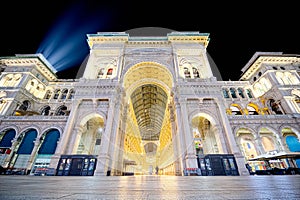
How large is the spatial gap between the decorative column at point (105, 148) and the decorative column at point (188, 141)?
7.07m

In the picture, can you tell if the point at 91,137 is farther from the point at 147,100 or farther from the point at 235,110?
the point at 235,110

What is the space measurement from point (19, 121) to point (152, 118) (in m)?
25.5

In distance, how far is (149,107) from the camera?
3039cm

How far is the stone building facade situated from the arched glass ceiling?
0.47 m

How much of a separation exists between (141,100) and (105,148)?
1554 centimetres

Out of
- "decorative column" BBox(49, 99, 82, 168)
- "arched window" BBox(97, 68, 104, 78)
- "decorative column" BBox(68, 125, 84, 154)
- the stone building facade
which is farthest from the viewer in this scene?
"arched window" BBox(97, 68, 104, 78)

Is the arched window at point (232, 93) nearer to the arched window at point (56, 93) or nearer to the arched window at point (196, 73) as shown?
the arched window at point (196, 73)

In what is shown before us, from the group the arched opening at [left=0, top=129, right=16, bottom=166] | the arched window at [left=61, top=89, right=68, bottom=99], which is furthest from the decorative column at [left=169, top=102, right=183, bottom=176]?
the arched window at [left=61, top=89, right=68, bottom=99]

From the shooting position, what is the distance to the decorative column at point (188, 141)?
11309mm

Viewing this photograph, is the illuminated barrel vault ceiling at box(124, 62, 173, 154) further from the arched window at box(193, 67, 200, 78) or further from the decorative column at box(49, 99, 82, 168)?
the decorative column at box(49, 99, 82, 168)

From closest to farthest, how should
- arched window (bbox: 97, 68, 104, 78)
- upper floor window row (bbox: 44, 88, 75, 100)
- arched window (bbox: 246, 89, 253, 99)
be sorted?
arched window (bbox: 97, 68, 104, 78), arched window (bbox: 246, 89, 253, 99), upper floor window row (bbox: 44, 88, 75, 100)

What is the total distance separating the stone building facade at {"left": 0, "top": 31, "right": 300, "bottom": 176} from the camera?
13438 mm

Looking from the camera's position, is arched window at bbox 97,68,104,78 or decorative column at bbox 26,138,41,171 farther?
arched window at bbox 97,68,104,78

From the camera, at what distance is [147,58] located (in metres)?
18.6
